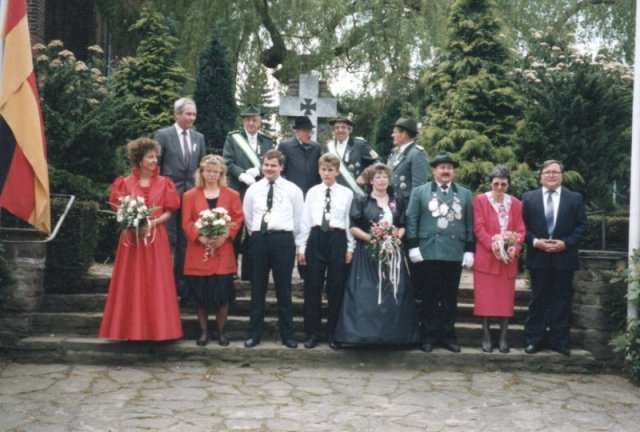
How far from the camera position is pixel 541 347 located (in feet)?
26.6

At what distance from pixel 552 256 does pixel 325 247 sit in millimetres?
2102

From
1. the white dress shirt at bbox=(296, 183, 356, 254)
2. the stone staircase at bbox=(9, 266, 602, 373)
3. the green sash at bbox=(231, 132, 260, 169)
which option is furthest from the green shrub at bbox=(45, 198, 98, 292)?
the white dress shirt at bbox=(296, 183, 356, 254)

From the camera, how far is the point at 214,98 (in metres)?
14.4

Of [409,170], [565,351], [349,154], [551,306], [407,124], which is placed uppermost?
[407,124]

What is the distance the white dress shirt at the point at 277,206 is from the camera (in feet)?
26.2

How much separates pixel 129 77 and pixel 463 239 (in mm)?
8660

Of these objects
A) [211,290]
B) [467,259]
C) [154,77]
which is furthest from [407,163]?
[154,77]

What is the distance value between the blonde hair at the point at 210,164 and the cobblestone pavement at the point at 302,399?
5.56ft

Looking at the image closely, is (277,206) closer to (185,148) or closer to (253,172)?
(253,172)

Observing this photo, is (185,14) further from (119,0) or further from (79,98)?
(79,98)

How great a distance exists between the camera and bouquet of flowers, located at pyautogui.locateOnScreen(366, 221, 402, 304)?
7.85 m

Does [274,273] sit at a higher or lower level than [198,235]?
lower

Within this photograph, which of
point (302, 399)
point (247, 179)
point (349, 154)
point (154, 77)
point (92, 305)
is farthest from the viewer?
point (154, 77)

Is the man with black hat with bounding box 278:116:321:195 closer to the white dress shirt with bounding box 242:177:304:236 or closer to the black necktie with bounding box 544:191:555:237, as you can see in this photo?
the white dress shirt with bounding box 242:177:304:236
